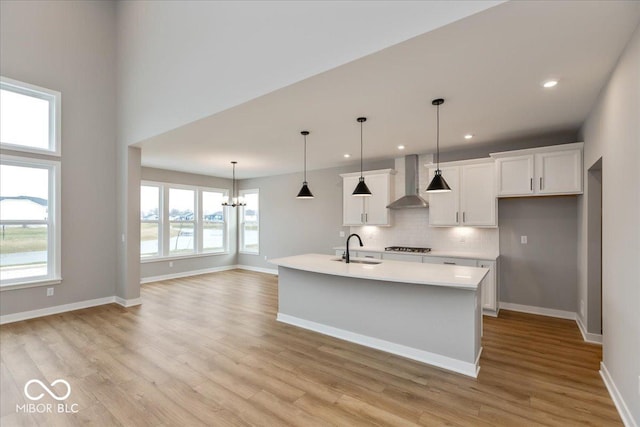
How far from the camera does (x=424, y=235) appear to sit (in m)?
5.66

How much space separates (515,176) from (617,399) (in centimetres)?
294

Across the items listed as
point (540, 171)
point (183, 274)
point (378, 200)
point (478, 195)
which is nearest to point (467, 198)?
point (478, 195)

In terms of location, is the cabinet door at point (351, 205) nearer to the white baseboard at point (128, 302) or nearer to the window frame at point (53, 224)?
the white baseboard at point (128, 302)

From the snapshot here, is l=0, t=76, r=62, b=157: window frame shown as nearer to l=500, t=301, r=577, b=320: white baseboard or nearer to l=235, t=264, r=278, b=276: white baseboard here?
l=235, t=264, r=278, b=276: white baseboard

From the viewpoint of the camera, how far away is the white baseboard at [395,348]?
287cm

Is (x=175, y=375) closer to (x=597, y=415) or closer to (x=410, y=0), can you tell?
(x=597, y=415)

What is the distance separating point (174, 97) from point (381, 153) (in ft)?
11.7

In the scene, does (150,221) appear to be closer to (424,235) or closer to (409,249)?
(409,249)

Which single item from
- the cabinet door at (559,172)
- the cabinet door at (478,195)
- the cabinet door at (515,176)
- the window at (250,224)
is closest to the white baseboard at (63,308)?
the window at (250,224)

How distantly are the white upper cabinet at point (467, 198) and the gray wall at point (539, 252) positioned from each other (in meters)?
0.35

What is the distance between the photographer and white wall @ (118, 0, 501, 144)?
2.27 m

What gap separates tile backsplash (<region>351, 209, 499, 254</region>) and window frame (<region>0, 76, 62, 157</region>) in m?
5.56

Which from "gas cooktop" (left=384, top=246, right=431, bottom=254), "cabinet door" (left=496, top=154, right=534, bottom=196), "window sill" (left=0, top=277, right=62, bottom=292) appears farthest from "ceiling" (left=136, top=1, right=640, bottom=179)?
"window sill" (left=0, top=277, right=62, bottom=292)

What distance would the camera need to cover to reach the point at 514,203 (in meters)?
4.80
